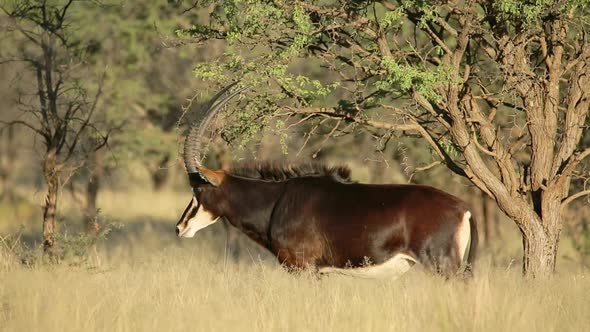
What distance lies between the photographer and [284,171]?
10766 millimetres

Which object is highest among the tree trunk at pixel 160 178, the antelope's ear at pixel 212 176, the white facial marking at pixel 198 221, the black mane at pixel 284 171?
the black mane at pixel 284 171

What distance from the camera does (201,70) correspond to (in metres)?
10.3

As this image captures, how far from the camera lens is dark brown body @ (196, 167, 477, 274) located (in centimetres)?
948

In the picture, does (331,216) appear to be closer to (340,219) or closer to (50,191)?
(340,219)

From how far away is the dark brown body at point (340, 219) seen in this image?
9.48 metres

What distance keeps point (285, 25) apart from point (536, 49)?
3.26m

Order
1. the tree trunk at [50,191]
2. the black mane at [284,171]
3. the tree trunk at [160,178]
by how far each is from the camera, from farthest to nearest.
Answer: the tree trunk at [160,178] < the tree trunk at [50,191] < the black mane at [284,171]

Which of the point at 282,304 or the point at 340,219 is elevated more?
the point at 340,219

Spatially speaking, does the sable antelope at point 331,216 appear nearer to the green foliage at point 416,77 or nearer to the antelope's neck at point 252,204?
the antelope's neck at point 252,204

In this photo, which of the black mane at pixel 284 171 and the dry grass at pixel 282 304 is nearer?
the dry grass at pixel 282 304

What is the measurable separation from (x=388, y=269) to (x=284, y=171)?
1.76 m

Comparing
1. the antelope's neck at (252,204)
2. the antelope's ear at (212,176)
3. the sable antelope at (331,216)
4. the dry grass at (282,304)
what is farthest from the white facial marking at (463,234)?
the antelope's ear at (212,176)

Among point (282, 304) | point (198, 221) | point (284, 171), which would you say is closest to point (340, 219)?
point (284, 171)

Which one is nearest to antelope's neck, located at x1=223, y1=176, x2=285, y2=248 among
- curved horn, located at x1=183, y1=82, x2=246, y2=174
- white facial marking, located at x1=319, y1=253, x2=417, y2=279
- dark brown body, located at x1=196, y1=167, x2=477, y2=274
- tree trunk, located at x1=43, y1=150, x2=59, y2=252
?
dark brown body, located at x1=196, y1=167, x2=477, y2=274
